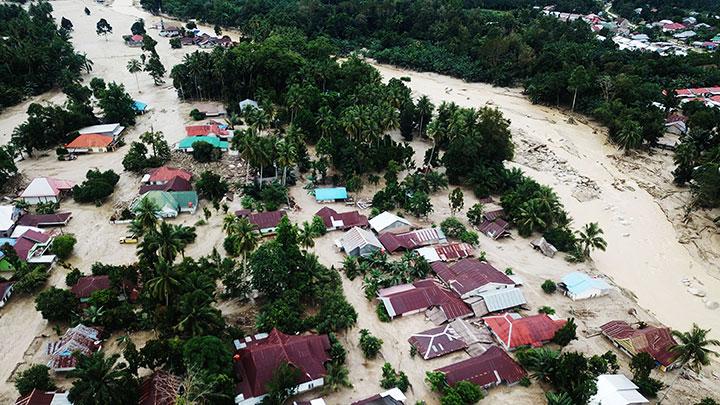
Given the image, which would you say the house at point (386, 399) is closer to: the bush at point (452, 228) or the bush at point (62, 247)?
the bush at point (452, 228)

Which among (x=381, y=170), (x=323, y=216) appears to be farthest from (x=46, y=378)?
(x=381, y=170)

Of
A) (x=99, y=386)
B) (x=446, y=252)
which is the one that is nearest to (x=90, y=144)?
(x=99, y=386)

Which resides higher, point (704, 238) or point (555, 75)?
point (555, 75)

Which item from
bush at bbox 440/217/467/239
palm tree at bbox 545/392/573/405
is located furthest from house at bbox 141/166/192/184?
palm tree at bbox 545/392/573/405

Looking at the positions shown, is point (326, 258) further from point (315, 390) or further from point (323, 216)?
point (315, 390)

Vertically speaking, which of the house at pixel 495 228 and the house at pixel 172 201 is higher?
the house at pixel 172 201

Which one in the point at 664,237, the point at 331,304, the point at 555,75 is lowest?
the point at 664,237

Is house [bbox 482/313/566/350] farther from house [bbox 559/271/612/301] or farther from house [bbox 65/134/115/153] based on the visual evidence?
house [bbox 65/134/115/153]

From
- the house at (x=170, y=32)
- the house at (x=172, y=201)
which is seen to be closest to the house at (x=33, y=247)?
the house at (x=172, y=201)
